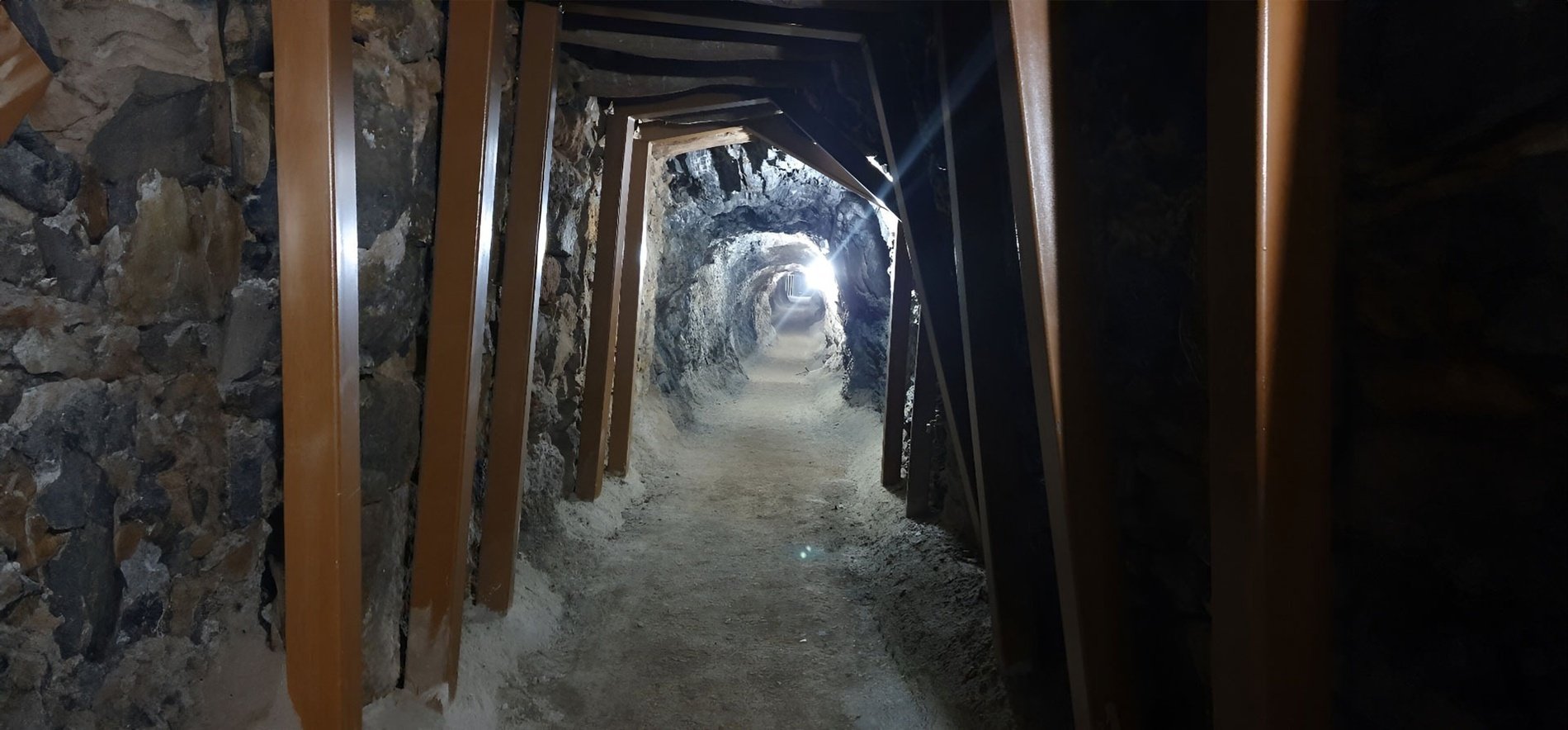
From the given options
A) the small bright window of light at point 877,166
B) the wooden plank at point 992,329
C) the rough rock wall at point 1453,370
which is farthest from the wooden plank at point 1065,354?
the small bright window of light at point 877,166

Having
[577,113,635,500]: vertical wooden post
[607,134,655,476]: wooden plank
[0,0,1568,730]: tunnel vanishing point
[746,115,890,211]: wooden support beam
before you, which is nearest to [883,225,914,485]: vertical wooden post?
[746,115,890,211]: wooden support beam

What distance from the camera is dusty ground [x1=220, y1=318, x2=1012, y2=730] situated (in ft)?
9.45

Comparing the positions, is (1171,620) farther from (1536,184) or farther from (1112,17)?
(1112,17)

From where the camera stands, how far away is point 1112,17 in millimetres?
1860

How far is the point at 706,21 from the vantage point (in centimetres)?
333

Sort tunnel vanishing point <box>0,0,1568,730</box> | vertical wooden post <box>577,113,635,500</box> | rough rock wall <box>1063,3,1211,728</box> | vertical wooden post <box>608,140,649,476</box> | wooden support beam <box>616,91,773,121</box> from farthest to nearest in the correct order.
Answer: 1. vertical wooden post <box>608,140,649,476</box>
2. vertical wooden post <box>577,113,635,500</box>
3. wooden support beam <box>616,91,773,121</box>
4. rough rock wall <box>1063,3,1211,728</box>
5. tunnel vanishing point <box>0,0,1568,730</box>

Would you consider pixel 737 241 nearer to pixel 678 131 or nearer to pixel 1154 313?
pixel 678 131

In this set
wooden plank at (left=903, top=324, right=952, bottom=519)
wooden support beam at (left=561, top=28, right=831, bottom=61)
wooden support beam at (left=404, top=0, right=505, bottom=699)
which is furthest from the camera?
wooden plank at (left=903, top=324, right=952, bottom=519)

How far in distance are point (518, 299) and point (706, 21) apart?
1.49m

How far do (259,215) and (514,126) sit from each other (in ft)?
5.07

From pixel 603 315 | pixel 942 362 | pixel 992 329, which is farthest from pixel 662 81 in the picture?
pixel 992 329

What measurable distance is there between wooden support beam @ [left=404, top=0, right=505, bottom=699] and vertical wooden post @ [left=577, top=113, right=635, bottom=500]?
7.74 feet

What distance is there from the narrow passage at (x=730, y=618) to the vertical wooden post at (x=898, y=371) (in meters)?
0.35

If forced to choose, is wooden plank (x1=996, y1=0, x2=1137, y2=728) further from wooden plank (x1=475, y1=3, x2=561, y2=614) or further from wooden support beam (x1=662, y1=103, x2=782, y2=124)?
wooden support beam (x1=662, y1=103, x2=782, y2=124)
